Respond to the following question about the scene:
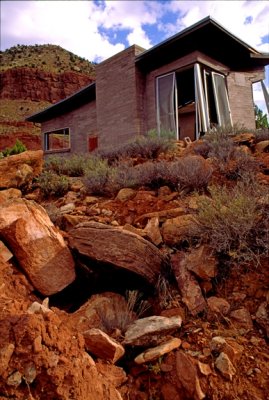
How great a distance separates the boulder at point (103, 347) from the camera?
6.32ft

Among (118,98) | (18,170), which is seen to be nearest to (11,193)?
(18,170)

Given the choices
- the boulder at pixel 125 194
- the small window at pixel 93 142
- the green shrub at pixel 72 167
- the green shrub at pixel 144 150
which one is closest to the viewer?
the boulder at pixel 125 194

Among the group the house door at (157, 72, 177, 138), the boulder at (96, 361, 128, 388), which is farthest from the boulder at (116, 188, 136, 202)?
the house door at (157, 72, 177, 138)

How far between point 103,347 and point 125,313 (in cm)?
43

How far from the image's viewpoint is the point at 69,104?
14.0m

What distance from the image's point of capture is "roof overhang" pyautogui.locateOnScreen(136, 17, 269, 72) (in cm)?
894

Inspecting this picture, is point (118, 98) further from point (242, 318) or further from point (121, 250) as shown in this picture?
point (242, 318)

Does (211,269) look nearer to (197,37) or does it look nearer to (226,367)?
(226,367)

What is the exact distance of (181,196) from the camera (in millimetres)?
3941

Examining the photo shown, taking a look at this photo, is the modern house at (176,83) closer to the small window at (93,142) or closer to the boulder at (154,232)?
the small window at (93,142)

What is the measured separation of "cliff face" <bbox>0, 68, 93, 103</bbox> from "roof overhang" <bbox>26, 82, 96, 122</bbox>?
3065cm

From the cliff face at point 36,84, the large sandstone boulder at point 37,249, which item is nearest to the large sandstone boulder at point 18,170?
the large sandstone boulder at point 37,249

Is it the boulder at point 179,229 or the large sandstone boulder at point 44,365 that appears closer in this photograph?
the large sandstone boulder at point 44,365

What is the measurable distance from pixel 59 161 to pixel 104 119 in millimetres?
4875
